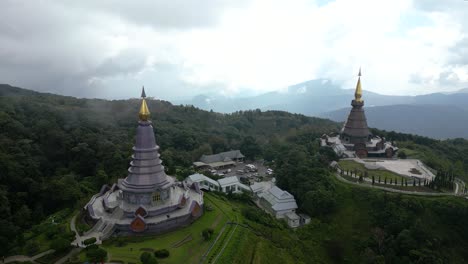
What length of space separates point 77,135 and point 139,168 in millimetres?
20404

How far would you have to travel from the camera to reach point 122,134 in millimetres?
52125

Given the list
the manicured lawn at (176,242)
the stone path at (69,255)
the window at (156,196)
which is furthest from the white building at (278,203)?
the stone path at (69,255)

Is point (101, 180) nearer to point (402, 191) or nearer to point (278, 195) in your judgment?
point (278, 195)

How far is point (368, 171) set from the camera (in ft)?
129

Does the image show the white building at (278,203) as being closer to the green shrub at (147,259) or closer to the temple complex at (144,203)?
the temple complex at (144,203)

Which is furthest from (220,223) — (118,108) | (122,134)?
(118,108)

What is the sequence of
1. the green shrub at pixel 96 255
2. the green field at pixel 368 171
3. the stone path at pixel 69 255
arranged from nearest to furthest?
the green shrub at pixel 96 255 → the stone path at pixel 69 255 → the green field at pixel 368 171

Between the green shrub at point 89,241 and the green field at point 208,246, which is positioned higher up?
the green shrub at point 89,241

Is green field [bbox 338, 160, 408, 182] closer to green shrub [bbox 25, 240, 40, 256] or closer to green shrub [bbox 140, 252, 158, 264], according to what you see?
green shrub [bbox 140, 252, 158, 264]

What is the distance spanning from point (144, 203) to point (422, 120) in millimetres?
168954

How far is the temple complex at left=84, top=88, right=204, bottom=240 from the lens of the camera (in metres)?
26.2

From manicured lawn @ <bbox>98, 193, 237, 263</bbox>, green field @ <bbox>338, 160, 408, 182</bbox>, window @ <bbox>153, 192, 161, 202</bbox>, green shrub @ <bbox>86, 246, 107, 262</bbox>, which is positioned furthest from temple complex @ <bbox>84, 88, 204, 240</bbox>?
green field @ <bbox>338, 160, 408, 182</bbox>

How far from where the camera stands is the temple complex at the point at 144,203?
26.2 m

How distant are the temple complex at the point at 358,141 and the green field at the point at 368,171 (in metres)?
3.28
